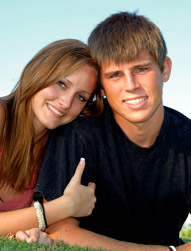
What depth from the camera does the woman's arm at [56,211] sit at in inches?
137

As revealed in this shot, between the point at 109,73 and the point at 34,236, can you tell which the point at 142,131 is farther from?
the point at 34,236

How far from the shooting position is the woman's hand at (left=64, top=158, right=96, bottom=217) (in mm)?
3543

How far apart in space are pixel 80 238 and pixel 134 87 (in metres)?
1.51

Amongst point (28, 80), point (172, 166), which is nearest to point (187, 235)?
point (172, 166)

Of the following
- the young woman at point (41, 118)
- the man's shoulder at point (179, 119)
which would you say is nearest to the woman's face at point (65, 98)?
the young woman at point (41, 118)

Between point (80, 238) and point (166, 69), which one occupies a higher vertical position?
point (166, 69)

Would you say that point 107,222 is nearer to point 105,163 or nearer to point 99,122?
point 105,163

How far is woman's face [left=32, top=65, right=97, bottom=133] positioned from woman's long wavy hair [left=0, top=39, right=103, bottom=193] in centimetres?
7

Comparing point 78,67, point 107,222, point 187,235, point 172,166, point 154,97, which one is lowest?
point 187,235

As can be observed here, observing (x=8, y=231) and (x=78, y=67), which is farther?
(x=78, y=67)

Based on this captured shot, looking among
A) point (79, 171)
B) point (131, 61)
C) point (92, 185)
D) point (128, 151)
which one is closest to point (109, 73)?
point (131, 61)

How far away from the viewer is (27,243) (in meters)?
3.27

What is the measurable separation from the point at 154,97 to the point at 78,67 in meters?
0.84

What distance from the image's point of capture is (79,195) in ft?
11.8
